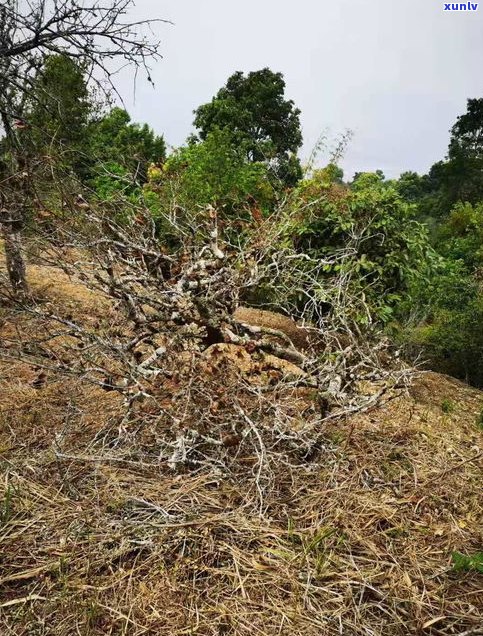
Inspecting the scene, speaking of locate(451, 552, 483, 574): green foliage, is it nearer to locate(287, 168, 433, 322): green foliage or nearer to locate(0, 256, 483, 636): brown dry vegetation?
locate(0, 256, 483, 636): brown dry vegetation

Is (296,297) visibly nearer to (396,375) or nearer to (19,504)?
(396,375)

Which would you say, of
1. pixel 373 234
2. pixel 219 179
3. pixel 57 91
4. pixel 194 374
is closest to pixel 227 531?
pixel 194 374

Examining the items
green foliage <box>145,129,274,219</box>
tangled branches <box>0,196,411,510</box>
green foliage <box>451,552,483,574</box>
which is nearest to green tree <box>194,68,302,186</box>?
green foliage <box>145,129,274,219</box>

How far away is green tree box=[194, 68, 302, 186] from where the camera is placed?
19297 mm

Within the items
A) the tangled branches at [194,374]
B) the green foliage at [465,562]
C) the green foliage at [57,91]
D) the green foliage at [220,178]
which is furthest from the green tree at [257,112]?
the green foliage at [465,562]

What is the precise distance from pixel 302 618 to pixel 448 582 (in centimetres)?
64

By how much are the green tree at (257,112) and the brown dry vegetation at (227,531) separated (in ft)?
58.6

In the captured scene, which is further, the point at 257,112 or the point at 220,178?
the point at 257,112

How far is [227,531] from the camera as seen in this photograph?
2010 mm

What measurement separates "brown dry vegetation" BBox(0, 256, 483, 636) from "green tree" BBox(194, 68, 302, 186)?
17.9m

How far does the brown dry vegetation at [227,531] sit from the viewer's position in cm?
166

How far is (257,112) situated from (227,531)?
2076cm

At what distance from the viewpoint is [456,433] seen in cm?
350

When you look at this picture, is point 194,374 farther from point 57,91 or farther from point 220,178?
point 220,178
